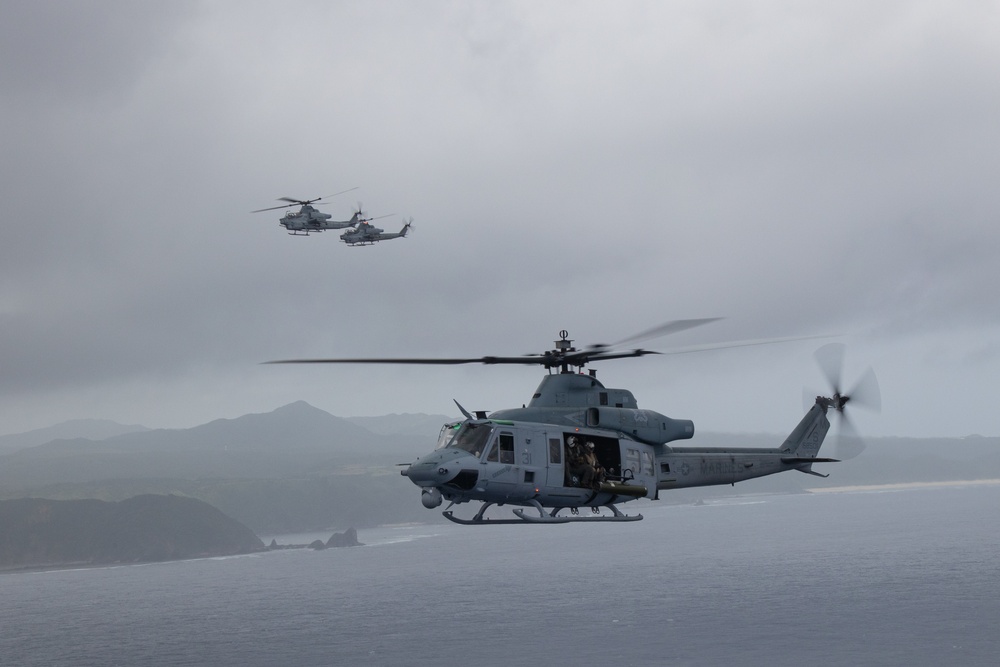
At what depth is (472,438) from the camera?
101 feet

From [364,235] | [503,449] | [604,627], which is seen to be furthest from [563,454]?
[604,627]

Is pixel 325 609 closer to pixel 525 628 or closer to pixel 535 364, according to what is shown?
pixel 525 628

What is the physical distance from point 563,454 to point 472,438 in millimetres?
3578

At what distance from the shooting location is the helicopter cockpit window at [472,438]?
100 feet

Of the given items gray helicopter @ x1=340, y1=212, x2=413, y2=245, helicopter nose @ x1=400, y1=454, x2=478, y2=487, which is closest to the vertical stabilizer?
helicopter nose @ x1=400, y1=454, x2=478, y2=487

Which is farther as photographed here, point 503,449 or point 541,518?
point 503,449

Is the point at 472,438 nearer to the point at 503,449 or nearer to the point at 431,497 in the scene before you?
→ the point at 503,449

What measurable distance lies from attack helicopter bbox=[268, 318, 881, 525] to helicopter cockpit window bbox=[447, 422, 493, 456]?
0.03 metres

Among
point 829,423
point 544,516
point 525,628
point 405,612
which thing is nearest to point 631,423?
point 544,516

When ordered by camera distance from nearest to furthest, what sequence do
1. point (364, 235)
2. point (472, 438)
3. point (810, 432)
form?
point (472, 438) → point (810, 432) → point (364, 235)

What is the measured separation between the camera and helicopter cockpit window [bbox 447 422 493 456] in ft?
100

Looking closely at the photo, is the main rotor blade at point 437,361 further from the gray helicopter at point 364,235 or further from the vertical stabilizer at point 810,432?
the gray helicopter at point 364,235

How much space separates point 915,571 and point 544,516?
185332mm

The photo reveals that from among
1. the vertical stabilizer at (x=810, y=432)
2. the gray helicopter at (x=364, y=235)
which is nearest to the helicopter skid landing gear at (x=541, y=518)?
the vertical stabilizer at (x=810, y=432)
